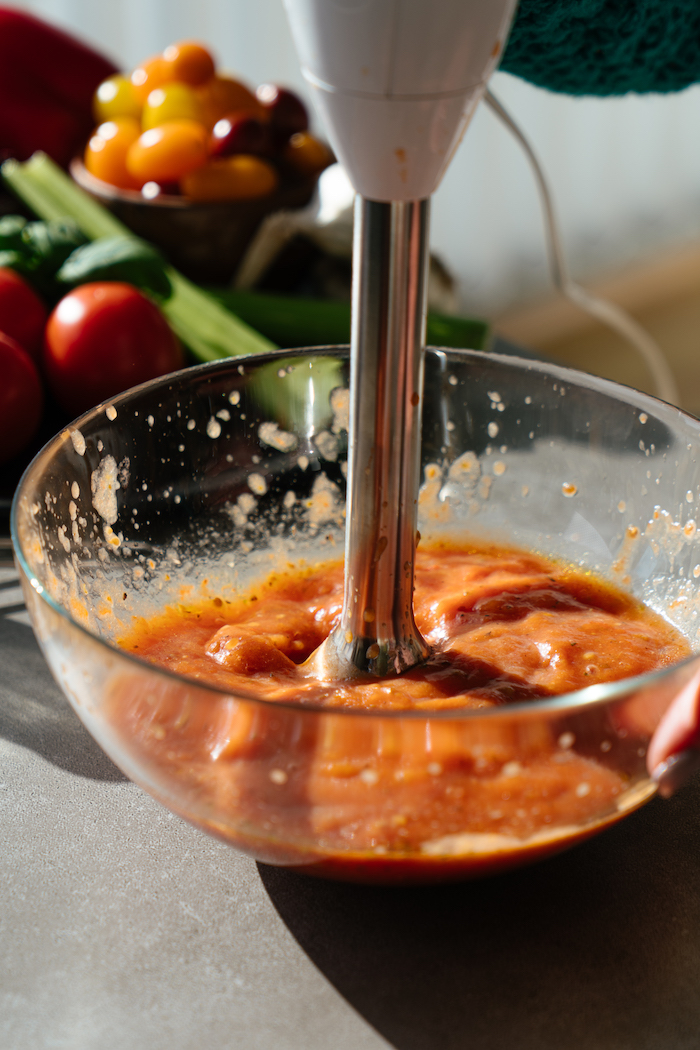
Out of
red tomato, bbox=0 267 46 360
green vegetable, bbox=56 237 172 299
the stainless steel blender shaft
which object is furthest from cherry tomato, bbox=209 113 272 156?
the stainless steel blender shaft

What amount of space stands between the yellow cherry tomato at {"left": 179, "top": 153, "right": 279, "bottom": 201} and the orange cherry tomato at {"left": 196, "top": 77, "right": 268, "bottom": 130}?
16 centimetres

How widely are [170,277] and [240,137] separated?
0.24 metres

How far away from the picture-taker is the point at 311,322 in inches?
46.4

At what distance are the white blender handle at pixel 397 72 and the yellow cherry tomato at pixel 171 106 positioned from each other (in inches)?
38.1

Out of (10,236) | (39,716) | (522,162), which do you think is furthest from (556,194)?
(39,716)

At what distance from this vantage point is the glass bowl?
412 mm

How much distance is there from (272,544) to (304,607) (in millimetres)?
101

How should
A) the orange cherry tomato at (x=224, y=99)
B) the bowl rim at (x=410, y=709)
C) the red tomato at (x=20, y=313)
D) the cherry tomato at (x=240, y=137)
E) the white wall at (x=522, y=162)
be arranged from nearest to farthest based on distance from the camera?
the bowl rim at (x=410, y=709) < the red tomato at (x=20, y=313) < the cherry tomato at (x=240, y=137) < the orange cherry tomato at (x=224, y=99) < the white wall at (x=522, y=162)

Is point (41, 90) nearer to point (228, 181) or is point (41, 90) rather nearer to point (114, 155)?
point (114, 155)

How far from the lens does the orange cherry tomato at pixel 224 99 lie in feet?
4.55

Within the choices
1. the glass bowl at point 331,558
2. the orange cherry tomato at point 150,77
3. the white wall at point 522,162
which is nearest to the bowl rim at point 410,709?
the glass bowl at point 331,558

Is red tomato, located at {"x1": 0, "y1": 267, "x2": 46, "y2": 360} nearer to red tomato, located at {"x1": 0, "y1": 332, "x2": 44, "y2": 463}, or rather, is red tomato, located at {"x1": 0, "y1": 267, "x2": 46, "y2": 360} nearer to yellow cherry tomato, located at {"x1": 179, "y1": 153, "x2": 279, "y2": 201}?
red tomato, located at {"x1": 0, "y1": 332, "x2": 44, "y2": 463}

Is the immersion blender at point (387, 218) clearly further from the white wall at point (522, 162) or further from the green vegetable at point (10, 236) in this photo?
the white wall at point (522, 162)

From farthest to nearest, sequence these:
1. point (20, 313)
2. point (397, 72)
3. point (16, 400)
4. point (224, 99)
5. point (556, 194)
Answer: point (556, 194) < point (224, 99) < point (20, 313) < point (16, 400) < point (397, 72)
